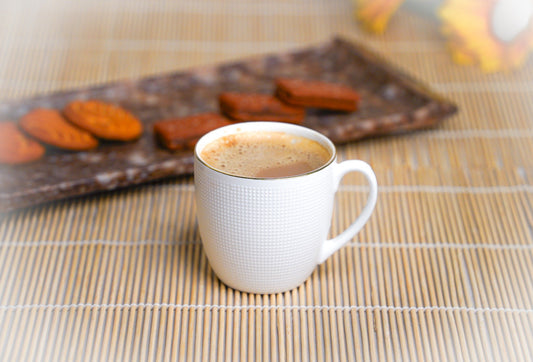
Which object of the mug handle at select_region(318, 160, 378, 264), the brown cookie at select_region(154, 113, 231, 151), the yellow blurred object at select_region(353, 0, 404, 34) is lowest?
the yellow blurred object at select_region(353, 0, 404, 34)

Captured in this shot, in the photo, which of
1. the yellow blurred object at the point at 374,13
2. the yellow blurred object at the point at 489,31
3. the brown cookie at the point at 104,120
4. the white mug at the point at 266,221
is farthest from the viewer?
the yellow blurred object at the point at 374,13

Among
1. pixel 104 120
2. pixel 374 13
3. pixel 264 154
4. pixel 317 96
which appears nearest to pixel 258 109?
pixel 317 96

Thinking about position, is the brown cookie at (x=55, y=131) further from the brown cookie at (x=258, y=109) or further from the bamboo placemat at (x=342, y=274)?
the brown cookie at (x=258, y=109)

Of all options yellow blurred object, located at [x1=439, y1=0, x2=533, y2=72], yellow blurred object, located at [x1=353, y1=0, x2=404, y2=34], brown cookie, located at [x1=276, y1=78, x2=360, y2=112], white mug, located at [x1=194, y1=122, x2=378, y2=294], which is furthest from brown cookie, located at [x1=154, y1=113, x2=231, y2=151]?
yellow blurred object, located at [x1=353, y1=0, x2=404, y2=34]

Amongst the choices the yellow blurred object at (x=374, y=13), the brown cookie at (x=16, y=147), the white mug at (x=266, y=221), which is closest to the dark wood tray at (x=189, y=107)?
the brown cookie at (x=16, y=147)

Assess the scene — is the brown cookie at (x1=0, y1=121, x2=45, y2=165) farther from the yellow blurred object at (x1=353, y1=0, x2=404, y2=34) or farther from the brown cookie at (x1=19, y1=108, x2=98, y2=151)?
the yellow blurred object at (x1=353, y1=0, x2=404, y2=34)

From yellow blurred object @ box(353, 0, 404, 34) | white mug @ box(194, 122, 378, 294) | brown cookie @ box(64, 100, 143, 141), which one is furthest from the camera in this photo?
yellow blurred object @ box(353, 0, 404, 34)
